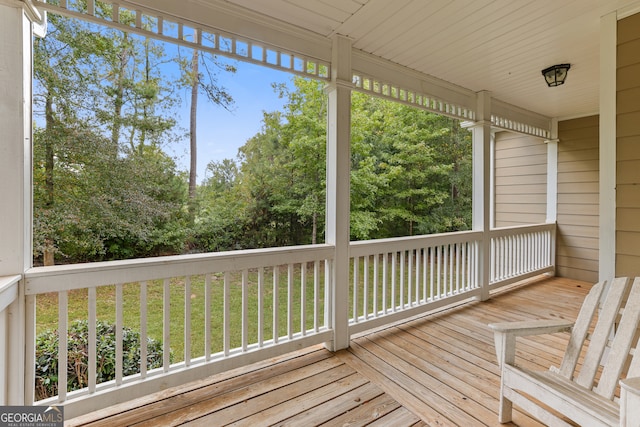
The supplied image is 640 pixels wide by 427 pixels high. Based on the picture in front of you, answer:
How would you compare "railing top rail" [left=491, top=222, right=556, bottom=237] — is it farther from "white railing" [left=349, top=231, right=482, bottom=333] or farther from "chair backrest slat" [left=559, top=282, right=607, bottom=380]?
"chair backrest slat" [left=559, top=282, right=607, bottom=380]

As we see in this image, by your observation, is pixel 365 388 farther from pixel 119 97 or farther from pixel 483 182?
pixel 119 97

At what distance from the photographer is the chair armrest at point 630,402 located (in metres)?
0.99

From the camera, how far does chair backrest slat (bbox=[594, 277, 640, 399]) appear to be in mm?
1405

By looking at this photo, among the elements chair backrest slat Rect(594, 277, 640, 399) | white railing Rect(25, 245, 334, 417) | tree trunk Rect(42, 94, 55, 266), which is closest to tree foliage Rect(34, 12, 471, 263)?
tree trunk Rect(42, 94, 55, 266)

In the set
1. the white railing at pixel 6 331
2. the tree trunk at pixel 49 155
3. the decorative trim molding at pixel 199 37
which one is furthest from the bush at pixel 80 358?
the decorative trim molding at pixel 199 37

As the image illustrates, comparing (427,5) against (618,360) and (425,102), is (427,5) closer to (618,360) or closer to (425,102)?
(425,102)

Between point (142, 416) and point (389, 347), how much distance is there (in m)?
1.87

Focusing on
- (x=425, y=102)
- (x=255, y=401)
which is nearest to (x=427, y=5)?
(x=425, y=102)

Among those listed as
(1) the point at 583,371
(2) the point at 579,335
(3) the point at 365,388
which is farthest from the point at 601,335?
(3) the point at 365,388

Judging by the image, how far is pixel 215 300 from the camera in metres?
4.59

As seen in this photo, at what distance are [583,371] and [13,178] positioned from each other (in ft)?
9.99

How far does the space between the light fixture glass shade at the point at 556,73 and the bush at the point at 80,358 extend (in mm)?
4479

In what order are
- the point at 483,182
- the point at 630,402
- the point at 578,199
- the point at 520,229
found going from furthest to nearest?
1. the point at 578,199
2. the point at 520,229
3. the point at 483,182
4. the point at 630,402

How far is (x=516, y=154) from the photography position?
5.41 metres
